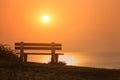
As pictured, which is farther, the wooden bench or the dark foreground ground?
the wooden bench

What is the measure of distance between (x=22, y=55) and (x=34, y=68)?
5.46 m

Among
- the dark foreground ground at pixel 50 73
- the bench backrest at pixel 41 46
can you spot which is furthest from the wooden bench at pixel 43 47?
the dark foreground ground at pixel 50 73

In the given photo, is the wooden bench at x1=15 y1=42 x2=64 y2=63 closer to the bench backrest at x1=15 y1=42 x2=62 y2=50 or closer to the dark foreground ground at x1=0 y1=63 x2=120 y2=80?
the bench backrest at x1=15 y1=42 x2=62 y2=50

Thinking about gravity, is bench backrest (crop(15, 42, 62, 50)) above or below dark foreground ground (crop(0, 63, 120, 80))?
above

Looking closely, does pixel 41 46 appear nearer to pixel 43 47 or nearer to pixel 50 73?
pixel 43 47

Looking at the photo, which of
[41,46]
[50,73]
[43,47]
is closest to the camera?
[50,73]

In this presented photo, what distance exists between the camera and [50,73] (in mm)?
19000

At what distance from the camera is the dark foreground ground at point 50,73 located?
57.9 feet

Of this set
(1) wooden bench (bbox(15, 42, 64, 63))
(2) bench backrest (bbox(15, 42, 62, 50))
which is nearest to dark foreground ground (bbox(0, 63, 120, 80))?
(1) wooden bench (bbox(15, 42, 64, 63))

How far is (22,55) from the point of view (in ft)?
84.6

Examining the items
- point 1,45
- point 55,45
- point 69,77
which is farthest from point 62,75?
point 1,45

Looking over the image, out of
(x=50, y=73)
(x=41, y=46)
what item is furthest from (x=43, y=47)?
(x=50, y=73)

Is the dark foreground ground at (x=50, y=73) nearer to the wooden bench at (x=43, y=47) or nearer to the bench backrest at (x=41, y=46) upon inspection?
the wooden bench at (x=43, y=47)

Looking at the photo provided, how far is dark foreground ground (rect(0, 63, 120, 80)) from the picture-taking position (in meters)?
17.6
